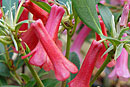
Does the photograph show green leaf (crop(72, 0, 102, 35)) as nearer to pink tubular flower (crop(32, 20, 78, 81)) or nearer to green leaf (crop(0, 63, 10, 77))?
pink tubular flower (crop(32, 20, 78, 81))

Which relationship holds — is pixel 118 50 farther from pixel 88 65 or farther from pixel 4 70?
pixel 4 70

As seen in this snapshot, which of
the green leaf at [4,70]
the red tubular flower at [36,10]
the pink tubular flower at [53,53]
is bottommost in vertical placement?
the green leaf at [4,70]

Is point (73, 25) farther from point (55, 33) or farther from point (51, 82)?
point (51, 82)

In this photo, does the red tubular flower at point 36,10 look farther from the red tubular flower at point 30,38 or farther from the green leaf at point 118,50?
the green leaf at point 118,50

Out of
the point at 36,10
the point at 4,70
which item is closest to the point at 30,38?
the point at 36,10

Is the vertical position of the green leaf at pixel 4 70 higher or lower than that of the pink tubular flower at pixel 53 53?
lower

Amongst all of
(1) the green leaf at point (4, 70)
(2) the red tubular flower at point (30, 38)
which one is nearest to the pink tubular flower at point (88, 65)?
(2) the red tubular flower at point (30, 38)

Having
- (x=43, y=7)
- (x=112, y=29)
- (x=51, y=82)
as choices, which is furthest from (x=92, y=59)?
(x=51, y=82)
